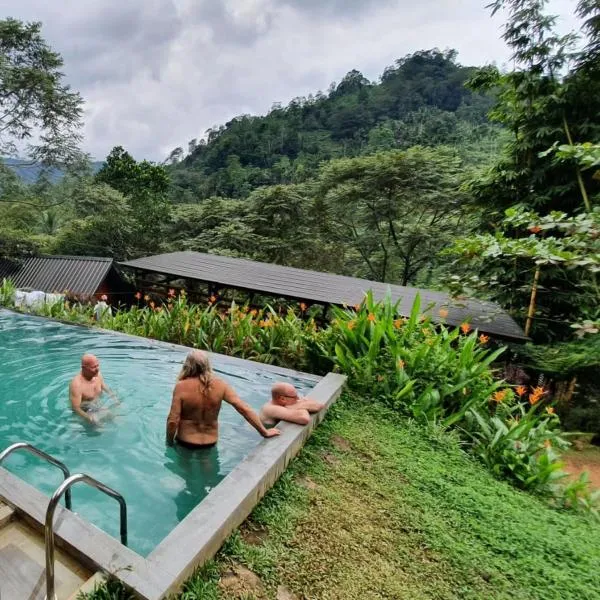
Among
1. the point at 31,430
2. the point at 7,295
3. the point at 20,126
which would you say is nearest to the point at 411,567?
the point at 31,430

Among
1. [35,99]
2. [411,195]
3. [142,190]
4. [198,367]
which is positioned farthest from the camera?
[142,190]

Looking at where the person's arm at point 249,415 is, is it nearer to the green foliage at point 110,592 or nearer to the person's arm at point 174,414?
the person's arm at point 174,414

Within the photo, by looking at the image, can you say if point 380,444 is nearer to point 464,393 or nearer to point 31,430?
point 464,393

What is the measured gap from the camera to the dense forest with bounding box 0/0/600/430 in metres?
6.76

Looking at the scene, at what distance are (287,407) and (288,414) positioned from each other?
0.12 meters

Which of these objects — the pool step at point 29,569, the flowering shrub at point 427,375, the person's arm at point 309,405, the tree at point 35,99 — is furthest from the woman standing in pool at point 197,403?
the tree at point 35,99

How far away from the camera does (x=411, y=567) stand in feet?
7.32

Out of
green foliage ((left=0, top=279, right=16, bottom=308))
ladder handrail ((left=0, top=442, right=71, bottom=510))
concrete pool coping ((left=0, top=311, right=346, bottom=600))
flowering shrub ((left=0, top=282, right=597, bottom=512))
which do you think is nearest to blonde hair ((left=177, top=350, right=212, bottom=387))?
concrete pool coping ((left=0, top=311, right=346, bottom=600))

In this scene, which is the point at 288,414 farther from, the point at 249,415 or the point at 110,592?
the point at 110,592

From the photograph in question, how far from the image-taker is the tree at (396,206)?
15195 mm

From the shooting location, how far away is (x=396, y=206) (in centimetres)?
1622

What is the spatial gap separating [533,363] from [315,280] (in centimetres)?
490

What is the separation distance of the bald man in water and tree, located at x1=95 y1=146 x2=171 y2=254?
1608cm

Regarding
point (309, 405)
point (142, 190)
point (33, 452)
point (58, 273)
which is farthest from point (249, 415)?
point (142, 190)
